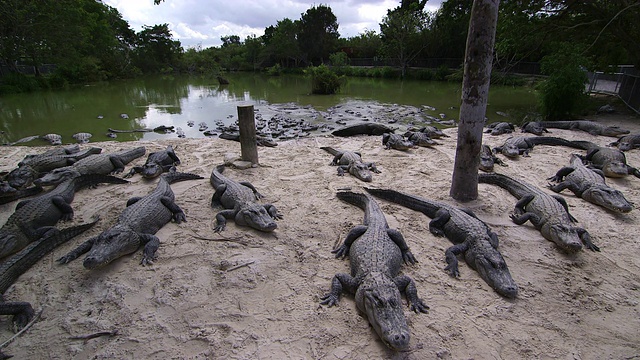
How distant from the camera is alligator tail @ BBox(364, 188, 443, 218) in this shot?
13.9 ft

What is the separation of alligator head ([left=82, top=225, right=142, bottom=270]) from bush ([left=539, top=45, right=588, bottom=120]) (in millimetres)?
13550

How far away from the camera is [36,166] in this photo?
19.8 ft

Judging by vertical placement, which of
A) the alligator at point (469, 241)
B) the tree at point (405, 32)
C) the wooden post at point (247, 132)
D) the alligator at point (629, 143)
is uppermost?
the tree at point (405, 32)

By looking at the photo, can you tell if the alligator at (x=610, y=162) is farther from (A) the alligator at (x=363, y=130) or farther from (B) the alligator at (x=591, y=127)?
(A) the alligator at (x=363, y=130)

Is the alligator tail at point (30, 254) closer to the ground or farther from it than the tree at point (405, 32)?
closer to the ground

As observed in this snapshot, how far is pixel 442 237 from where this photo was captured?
3.89 meters

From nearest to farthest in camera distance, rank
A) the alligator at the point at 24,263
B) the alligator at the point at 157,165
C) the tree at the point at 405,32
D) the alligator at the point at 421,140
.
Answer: the alligator at the point at 24,263 < the alligator at the point at 157,165 < the alligator at the point at 421,140 < the tree at the point at 405,32

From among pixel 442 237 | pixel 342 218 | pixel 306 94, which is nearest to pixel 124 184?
pixel 342 218

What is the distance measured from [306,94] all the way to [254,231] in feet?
62.9

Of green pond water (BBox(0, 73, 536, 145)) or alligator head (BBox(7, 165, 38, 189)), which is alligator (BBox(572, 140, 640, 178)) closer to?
green pond water (BBox(0, 73, 536, 145))

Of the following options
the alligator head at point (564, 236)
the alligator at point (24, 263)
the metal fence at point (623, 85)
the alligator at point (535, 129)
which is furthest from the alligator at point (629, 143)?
the alligator at point (24, 263)

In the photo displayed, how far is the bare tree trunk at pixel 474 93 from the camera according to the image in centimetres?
400

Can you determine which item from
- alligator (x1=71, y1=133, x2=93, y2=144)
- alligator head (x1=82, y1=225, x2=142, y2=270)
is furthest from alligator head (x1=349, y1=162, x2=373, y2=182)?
alligator (x1=71, y1=133, x2=93, y2=144)

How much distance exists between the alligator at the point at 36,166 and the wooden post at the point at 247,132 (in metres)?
3.59
